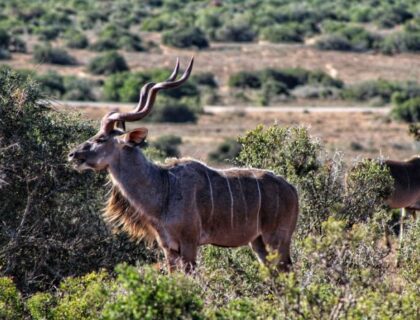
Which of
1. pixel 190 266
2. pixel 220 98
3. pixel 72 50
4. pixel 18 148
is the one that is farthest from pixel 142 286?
pixel 72 50

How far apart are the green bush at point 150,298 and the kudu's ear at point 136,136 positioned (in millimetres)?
2975

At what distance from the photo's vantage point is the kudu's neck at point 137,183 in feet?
33.2

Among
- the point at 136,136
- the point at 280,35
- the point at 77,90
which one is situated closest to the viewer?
the point at 136,136

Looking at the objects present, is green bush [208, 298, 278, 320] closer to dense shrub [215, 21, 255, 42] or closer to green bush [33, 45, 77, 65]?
green bush [33, 45, 77, 65]

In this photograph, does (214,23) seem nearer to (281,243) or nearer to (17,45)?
(17,45)

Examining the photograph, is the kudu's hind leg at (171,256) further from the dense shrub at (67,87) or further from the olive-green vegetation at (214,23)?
the olive-green vegetation at (214,23)

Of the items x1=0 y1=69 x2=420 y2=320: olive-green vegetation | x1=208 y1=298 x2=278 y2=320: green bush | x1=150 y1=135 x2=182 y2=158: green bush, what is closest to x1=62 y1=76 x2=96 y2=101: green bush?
x1=150 y1=135 x2=182 y2=158: green bush

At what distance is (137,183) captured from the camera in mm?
10180

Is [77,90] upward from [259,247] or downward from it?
downward

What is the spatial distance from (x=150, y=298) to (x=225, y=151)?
25.0m

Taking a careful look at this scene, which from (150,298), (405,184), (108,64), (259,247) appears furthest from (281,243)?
(108,64)

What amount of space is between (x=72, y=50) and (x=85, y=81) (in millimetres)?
11651

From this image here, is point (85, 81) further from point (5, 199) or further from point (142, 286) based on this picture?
point (142, 286)

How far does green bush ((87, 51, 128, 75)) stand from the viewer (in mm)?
50500
